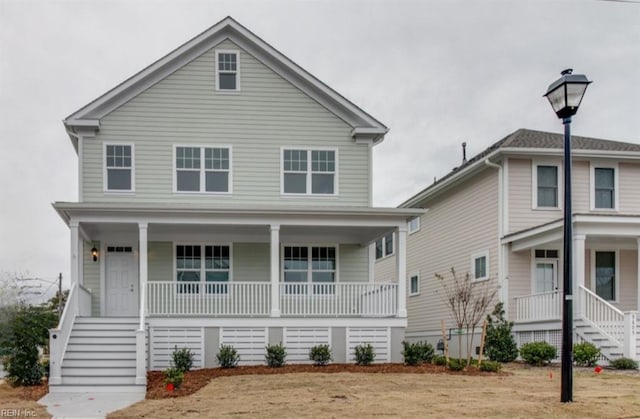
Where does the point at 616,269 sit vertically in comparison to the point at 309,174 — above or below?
below

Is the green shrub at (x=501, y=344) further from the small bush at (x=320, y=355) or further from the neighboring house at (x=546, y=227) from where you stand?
the small bush at (x=320, y=355)

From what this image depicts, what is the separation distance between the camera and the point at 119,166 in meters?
16.3

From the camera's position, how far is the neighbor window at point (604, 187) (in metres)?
17.9

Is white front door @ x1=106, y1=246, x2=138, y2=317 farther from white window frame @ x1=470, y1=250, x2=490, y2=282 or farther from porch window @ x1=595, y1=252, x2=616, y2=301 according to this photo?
porch window @ x1=595, y1=252, x2=616, y2=301

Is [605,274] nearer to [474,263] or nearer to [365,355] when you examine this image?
[474,263]

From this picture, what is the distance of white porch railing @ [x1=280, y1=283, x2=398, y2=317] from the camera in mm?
14906

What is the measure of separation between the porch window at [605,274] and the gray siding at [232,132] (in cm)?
718

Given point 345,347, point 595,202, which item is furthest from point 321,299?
point 595,202

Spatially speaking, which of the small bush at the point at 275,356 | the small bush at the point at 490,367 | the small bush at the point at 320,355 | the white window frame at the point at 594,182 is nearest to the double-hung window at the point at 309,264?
the small bush at the point at 320,355

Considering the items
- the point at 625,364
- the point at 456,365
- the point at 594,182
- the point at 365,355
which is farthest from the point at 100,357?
the point at 594,182

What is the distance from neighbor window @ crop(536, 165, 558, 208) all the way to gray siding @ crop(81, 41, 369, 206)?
502 cm

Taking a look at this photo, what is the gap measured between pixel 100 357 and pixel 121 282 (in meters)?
3.84

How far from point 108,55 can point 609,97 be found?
1476 cm

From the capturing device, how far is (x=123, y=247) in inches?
645
